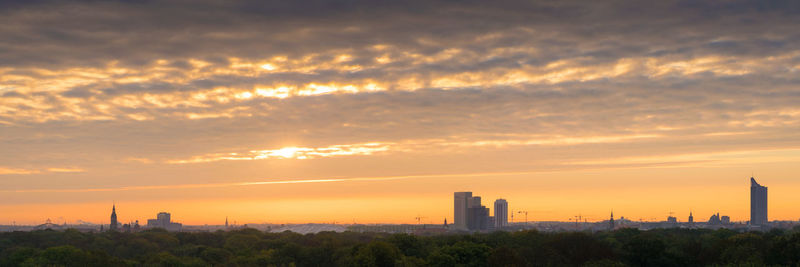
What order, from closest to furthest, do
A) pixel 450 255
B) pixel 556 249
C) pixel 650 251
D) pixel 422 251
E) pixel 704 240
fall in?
pixel 650 251 → pixel 450 255 → pixel 556 249 → pixel 422 251 → pixel 704 240

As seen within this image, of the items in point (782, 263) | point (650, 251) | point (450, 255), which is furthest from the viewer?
point (450, 255)

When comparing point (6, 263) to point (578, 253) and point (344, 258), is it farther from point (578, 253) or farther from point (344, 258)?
point (578, 253)

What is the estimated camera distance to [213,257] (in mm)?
199750

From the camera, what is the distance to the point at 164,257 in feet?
578

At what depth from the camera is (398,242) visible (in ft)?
584

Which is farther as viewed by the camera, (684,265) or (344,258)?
(344,258)

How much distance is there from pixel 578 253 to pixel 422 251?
40473mm

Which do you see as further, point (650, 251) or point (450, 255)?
point (450, 255)

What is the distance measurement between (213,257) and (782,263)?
140825 millimetres

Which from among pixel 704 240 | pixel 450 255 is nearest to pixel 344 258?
pixel 450 255

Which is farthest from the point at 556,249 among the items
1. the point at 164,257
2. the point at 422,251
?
the point at 164,257

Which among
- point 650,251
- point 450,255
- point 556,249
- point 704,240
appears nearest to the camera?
point 650,251

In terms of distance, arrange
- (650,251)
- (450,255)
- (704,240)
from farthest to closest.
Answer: (704,240) → (450,255) → (650,251)

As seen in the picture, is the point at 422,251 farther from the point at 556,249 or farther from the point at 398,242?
Answer: the point at 556,249
